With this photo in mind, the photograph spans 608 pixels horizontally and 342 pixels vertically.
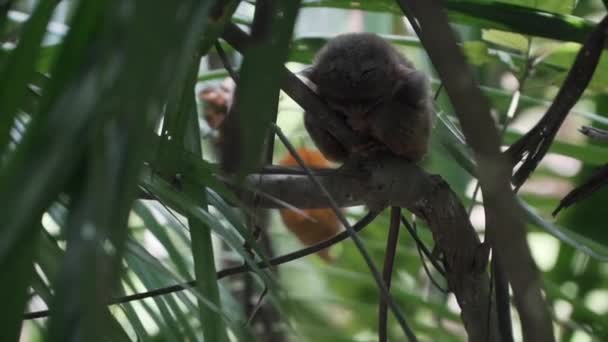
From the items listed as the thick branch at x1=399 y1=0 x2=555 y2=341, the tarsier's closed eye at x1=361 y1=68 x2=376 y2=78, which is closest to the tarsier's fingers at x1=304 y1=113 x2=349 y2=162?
the tarsier's closed eye at x1=361 y1=68 x2=376 y2=78

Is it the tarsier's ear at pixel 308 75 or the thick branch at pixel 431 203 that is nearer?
the thick branch at pixel 431 203

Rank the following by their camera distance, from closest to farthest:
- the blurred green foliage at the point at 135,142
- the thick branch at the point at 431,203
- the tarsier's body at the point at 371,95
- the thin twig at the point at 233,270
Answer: the blurred green foliage at the point at 135,142, the thin twig at the point at 233,270, the thick branch at the point at 431,203, the tarsier's body at the point at 371,95

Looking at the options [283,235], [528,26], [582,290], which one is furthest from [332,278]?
[528,26]

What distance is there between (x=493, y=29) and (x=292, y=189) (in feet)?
1.21

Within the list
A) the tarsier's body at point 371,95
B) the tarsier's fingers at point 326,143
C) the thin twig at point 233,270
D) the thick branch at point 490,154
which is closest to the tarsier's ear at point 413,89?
the tarsier's body at point 371,95

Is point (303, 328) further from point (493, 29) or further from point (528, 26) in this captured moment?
point (528, 26)

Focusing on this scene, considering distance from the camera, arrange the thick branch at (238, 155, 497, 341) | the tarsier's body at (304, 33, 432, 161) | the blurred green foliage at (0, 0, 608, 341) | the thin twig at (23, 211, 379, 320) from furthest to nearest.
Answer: the tarsier's body at (304, 33, 432, 161) < the thick branch at (238, 155, 497, 341) < the thin twig at (23, 211, 379, 320) < the blurred green foliage at (0, 0, 608, 341)

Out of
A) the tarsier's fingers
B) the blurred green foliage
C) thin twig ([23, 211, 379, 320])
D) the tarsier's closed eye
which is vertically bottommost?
the tarsier's fingers

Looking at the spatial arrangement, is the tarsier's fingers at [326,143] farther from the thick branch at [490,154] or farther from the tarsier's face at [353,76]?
the thick branch at [490,154]

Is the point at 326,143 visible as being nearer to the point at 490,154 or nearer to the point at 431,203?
the point at 431,203

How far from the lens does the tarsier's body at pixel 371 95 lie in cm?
132

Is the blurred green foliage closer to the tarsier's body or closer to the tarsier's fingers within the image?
the tarsier's body

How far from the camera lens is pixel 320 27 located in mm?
2199

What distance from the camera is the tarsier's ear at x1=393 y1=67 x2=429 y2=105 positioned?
1.32 metres
